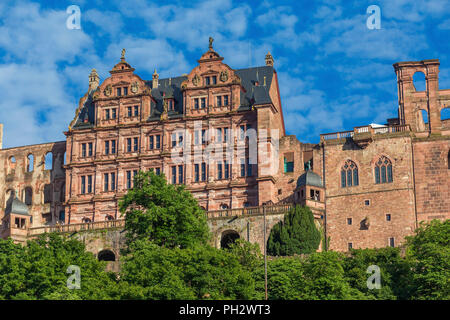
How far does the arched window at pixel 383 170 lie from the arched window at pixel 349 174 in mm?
2175

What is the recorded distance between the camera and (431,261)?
9125 centimetres

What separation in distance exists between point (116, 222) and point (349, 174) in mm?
24356

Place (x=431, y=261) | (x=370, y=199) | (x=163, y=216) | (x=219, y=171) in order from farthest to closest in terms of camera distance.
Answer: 1. (x=219, y=171)
2. (x=370, y=199)
3. (x=163, y=216)
4. (x=431, y=261)

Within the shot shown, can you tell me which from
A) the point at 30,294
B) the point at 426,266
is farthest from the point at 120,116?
the point at 426,266

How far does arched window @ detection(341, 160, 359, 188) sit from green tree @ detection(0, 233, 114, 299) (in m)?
26.7

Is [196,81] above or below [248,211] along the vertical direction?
above

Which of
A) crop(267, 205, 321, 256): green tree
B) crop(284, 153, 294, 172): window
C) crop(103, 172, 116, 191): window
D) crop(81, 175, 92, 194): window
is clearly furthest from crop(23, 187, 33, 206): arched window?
crop(267, 205, 321, 256): green tree

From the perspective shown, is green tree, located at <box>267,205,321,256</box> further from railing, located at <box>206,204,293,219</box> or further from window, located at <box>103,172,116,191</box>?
window, located at <box>103,172,116,191</box>

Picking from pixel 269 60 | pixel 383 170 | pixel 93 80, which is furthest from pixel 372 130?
pixel 93 80

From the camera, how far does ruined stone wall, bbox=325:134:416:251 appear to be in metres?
109

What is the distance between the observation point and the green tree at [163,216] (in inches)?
4065

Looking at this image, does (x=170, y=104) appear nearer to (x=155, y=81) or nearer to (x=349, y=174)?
(x=155, y=81)

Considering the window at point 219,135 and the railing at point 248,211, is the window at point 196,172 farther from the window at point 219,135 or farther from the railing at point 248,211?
the railing at point 248,211

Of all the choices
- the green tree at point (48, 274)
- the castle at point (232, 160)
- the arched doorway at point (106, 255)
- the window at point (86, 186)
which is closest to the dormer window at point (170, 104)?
the castle at point (232, 160)
